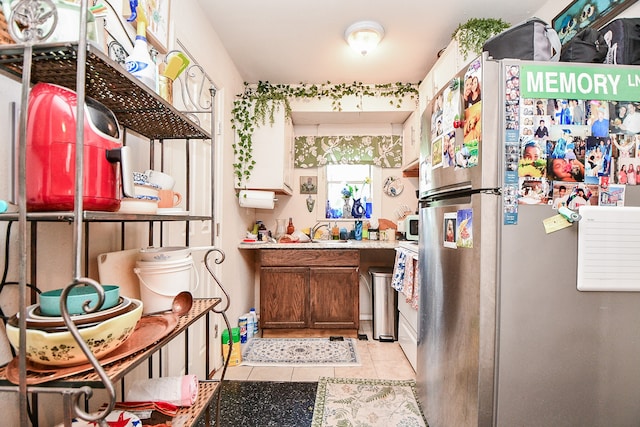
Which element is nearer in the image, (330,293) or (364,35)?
(364,35)

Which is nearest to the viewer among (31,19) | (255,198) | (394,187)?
(31,19)

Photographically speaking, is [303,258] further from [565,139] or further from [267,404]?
[565,139]

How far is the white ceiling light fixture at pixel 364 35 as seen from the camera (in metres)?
2.08

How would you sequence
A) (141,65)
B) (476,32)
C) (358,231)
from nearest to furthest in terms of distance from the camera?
(141,65)
(476,32)
(358,231)

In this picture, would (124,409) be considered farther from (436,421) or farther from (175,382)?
(436,421)

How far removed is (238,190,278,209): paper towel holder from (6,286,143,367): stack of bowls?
2.06 meters

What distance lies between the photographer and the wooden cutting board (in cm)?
103

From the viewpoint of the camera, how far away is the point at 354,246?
284 centimetres

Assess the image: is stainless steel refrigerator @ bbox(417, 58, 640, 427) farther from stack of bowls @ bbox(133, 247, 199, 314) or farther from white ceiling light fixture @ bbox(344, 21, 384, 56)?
white ceiling light fixture @ bbox(344, 21, 384, 56)

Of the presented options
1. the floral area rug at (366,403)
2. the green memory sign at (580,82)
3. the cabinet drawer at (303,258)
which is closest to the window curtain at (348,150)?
the cabinet drawer at (303,258)

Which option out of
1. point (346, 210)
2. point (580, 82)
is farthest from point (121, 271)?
point (346, 210)

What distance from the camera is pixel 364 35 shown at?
7.08 ft

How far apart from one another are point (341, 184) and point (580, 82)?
8.56 feet

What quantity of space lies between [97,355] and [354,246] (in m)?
2.31
